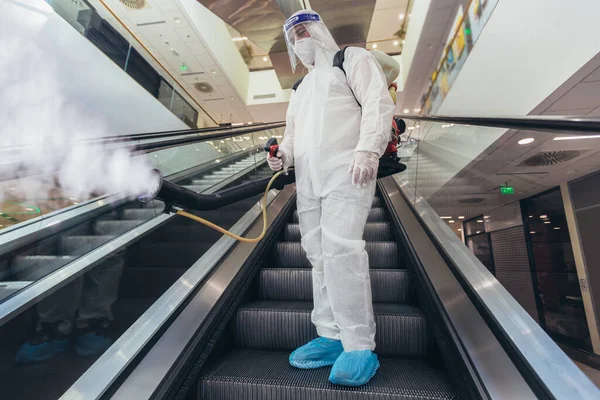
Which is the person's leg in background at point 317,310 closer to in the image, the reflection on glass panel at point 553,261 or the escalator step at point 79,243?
the reflection on glass panel at point 553,261

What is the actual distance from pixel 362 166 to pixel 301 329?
34.1 inches

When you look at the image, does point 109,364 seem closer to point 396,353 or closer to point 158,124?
point 396,353

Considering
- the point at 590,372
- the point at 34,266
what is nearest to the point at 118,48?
the point at 34,266

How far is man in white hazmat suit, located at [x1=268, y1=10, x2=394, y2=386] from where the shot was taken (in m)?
1.21

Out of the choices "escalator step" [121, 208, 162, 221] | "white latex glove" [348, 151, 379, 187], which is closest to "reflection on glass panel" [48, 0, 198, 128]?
"escalator step" [121, 208, 162, 221]

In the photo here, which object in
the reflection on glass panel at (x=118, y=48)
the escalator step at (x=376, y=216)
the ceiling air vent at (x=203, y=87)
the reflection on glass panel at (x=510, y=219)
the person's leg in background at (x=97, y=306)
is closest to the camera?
the person's leg in background at (x=97, y=306)

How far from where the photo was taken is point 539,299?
1.34 m

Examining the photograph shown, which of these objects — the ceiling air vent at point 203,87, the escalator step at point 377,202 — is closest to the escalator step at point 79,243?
the escalator step at point 377,202

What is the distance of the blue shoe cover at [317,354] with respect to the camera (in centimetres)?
126

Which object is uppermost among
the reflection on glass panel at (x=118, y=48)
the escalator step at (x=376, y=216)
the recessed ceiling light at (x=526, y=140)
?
the reflection on glass panel at (x=118, y=48)

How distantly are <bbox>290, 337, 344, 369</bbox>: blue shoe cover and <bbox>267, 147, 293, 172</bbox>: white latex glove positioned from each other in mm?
860

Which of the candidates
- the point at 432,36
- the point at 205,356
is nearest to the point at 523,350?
the point at 205,356

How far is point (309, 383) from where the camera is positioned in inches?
45.0

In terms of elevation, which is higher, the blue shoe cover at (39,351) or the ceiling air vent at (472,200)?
the ceiling air vent at (472,200)
